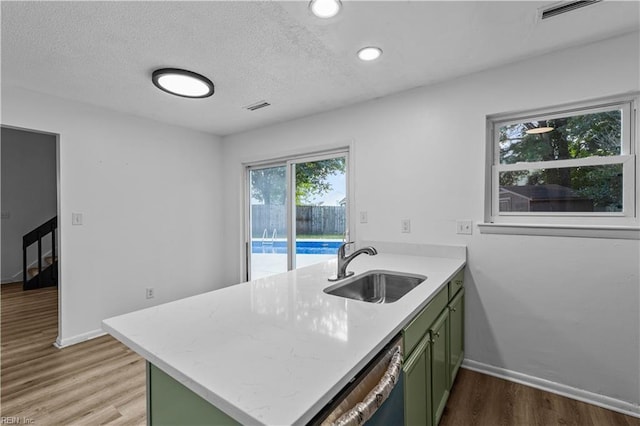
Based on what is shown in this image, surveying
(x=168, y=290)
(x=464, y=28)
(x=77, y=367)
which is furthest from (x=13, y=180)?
(x=464, y=28)

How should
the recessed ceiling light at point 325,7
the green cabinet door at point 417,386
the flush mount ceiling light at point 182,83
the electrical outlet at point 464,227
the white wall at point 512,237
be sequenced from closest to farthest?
1. the green cabinet door at point 417,386
2. the recessed ceiling light at point 325,7
3. the white wall at point 512,237
4. the flush mount ceiling light at point 182,83
5. the electrical outlet at point 464,227

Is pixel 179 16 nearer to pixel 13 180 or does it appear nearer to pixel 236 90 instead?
pixel 236 90

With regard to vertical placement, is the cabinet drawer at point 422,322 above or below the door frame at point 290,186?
below

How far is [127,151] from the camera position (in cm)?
323

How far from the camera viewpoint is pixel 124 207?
3201 millimetres

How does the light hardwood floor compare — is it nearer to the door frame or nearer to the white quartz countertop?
the white quartz countertop

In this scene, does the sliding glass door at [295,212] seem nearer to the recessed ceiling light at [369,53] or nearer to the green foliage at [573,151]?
the recessed ceiling light at [369,53]

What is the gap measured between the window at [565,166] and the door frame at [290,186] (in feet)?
3.96

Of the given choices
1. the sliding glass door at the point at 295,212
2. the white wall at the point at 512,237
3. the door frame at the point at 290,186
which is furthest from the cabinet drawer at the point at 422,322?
the sliding glass door at the point at 295,212

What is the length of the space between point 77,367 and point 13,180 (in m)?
4.91

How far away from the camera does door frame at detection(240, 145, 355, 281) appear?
300 centimetres

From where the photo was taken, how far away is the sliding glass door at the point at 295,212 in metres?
3.23

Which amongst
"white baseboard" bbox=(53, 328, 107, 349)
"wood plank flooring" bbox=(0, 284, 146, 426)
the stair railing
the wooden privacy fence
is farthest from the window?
the stair railing

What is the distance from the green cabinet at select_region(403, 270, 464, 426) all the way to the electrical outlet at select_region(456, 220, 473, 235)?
390 millimetres
